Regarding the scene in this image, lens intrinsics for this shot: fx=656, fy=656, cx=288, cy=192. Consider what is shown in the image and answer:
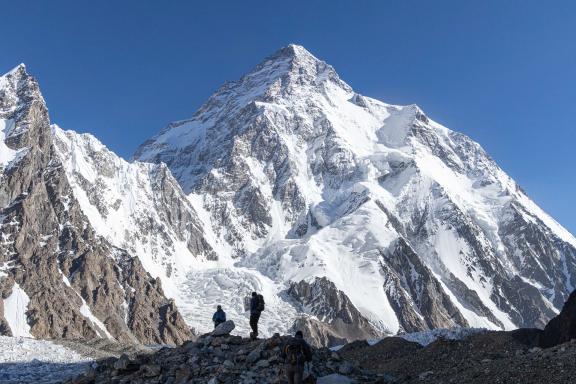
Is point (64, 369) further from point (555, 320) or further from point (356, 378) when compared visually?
point (555, 320)

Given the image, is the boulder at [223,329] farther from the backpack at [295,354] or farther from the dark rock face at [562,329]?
the dark rock face at [562,329]

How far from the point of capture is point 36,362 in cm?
4394

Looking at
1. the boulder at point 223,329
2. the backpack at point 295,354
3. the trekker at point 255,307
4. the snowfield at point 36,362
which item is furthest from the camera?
the snowfield at point 36,362

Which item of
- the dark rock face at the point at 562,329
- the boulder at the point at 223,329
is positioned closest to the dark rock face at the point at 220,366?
the boulder at the point at 223,329

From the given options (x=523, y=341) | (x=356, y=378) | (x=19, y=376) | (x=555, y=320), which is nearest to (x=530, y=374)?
(x=356, y=378)

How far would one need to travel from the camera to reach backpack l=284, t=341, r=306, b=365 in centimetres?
2281

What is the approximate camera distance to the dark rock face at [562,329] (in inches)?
1734

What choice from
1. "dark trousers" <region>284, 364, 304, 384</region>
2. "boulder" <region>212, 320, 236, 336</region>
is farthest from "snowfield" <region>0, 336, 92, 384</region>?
"dark trousers" <region>284, 364, 304, 384</region>

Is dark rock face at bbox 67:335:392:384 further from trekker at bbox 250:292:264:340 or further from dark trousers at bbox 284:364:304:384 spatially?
dark trousers at bbox 284:364:304:384

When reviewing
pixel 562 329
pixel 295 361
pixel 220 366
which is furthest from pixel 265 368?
pixel 562 329

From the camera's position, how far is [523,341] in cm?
4362

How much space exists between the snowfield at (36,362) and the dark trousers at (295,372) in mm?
17534

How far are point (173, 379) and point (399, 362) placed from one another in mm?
16149

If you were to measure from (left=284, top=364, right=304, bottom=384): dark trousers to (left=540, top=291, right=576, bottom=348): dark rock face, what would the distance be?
27.3m
